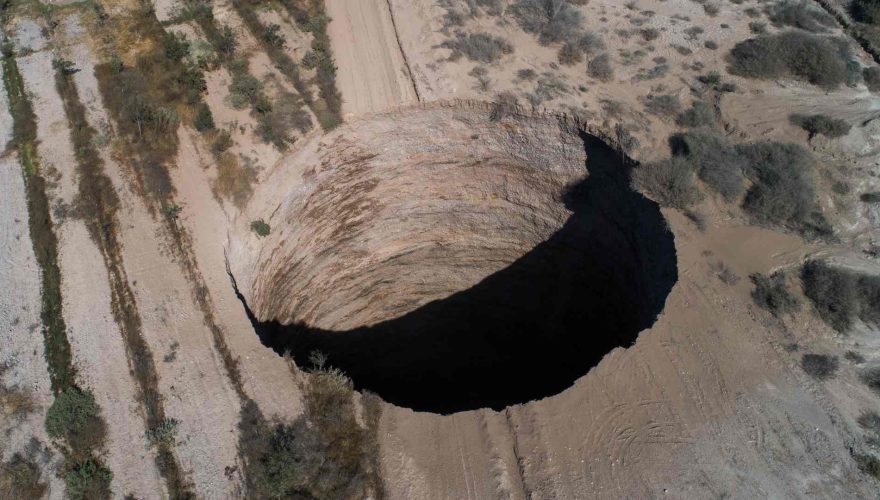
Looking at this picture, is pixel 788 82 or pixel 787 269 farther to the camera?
pixel 788 82

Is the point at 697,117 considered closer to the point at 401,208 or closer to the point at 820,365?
the point at 820,365

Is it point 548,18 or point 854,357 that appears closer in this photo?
point 854,357

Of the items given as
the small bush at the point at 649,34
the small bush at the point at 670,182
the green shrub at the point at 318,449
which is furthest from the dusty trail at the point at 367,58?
the green shrub at the point at 318,449

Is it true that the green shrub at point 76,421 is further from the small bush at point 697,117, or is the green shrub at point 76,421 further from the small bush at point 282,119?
the small bush at point 697,117

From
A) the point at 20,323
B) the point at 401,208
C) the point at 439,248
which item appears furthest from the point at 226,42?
the point at 20,323

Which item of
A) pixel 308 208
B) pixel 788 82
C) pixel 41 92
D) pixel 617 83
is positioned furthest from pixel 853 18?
pixel 41 92

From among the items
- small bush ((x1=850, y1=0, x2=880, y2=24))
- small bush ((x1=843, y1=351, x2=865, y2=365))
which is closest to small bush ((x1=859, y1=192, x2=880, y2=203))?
small bush ((x1=843, y1=351, x2=865, y2=365))

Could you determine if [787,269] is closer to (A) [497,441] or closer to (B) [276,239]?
(A) [497,441]
